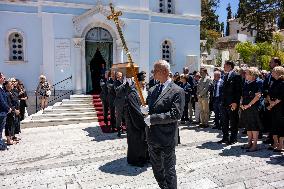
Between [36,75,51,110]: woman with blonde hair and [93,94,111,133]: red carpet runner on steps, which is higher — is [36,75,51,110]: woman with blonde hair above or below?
above

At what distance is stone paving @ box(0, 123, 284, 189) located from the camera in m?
5.30

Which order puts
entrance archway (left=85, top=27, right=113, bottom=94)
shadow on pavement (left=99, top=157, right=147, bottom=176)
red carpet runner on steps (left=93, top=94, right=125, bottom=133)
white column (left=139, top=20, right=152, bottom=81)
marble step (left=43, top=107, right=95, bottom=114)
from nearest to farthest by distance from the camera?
shadow on pavement (left=99, top=157, right=147, bottom=176)
red carpet runner on steps (left=93, top=94, right=125, bottom=133)
marble step (left=43, top=107, right=95, bottom=114)
entrance archway (left=85, top=27, right=113, bottom=94)
white column (left=139, top=20, right=152, bottom=81)

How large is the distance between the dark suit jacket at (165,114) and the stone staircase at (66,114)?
333 inches

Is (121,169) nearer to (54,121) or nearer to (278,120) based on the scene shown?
(278,120)

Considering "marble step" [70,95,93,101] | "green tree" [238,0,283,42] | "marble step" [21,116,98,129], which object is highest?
"green tree" [238,0,283,42]

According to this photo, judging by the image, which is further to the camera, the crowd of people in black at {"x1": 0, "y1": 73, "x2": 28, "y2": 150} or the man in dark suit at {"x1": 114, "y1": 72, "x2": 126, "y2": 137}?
the man in dark suit at {"x1": 114, "y1": 72, "x2": 126, "y2": 137}

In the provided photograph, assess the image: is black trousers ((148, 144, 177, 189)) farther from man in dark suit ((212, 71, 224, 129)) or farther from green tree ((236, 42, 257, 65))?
green tree ((236, 42, 257, 65))

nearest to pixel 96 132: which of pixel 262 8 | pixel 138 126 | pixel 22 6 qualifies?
pixel 138 126

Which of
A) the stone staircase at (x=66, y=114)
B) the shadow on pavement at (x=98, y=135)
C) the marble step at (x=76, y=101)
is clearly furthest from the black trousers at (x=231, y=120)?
the marble step at (x=76, y=101)

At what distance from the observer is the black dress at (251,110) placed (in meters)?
7.07

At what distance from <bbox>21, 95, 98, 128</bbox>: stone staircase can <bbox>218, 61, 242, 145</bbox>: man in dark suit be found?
20.5ft

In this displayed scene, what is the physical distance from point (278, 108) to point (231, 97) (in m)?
1.12

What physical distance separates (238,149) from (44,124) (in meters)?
7.58

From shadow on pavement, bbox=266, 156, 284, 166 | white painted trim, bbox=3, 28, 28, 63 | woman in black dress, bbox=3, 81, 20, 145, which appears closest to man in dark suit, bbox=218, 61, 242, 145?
shadow on pavement, bbox=266, 156, 284, 166
